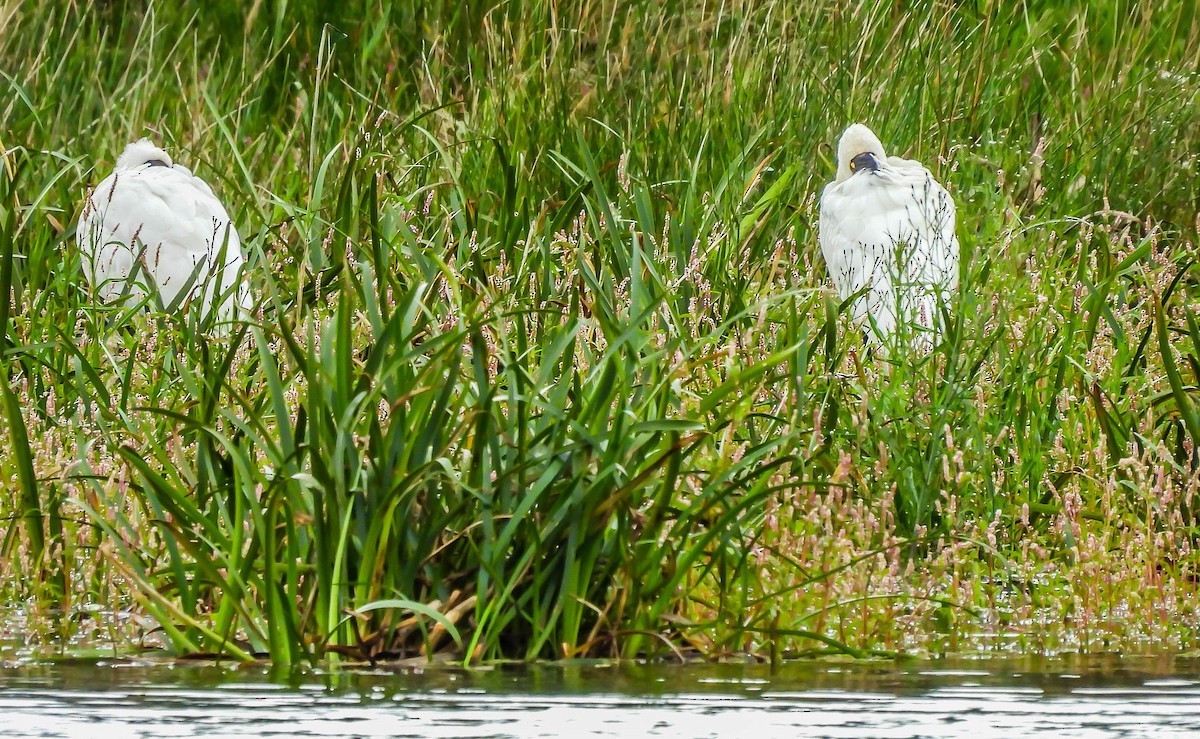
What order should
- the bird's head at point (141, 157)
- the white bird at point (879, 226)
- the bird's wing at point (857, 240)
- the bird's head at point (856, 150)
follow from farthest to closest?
the bird's head at point (141, 157) → the bird's head at point (856, 150) → the bird's wing at point (857, 240) → the white bird at point (879, 226)

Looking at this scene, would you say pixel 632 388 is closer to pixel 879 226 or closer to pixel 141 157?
pixel 879 226

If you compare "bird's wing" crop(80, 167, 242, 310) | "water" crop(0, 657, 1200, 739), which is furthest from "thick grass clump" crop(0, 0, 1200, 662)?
"bird's wing" crop(80, 167, 242, 310)

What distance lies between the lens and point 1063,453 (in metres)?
3.95

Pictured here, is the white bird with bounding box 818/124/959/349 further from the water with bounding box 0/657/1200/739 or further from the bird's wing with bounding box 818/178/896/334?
the water with bounding box 0/657/1200/739

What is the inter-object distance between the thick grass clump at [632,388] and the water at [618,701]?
0.35ft

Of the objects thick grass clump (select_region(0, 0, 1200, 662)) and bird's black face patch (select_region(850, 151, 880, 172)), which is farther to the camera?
bird's black face patch (select_region(850, 151, 880, 172))

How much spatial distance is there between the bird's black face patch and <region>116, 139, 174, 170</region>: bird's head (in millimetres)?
1969

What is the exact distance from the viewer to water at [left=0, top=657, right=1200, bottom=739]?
248 cm

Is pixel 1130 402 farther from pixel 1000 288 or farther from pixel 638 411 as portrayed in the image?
pixel 638 411

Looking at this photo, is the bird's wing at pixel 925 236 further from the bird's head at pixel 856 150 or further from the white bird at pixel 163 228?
the white bird at pixel 163 228

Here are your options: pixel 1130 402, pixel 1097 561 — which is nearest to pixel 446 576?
pixel 1097 561

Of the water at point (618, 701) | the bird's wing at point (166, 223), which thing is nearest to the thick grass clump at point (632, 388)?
the water at point (618, 701)

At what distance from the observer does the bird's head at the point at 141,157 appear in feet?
19.0

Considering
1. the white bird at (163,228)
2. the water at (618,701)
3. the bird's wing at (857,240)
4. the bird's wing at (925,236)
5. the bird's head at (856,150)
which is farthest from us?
the bird's head at (856,150)
